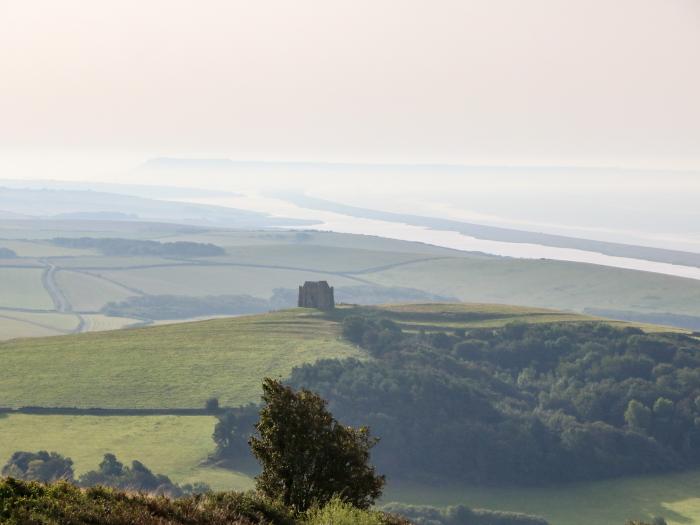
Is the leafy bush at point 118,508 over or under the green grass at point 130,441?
over

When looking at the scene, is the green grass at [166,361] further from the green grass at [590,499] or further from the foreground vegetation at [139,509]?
the foreground vegetation at [139,509]

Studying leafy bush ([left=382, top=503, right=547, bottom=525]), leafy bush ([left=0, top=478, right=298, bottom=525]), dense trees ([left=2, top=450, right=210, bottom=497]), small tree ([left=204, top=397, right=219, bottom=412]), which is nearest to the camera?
leafy bush ([left=0, top=478, right=298, bottom=525])

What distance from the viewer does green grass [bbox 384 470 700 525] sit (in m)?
96.7

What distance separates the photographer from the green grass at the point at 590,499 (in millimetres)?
96688

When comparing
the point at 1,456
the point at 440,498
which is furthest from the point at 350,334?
the point at 1,456

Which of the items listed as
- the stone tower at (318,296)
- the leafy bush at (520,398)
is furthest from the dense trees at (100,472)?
the stone tower at (318,296)

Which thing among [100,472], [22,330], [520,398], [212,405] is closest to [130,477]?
[100,472]

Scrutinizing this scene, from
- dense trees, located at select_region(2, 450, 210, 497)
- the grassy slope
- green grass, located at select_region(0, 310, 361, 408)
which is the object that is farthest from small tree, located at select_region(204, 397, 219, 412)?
dense trees, located at select_region(2, 450, 210, 497)

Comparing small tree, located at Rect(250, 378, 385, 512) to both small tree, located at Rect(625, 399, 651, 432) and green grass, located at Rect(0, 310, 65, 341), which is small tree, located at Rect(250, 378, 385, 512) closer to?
small tree, located at Rect(625, 399, 651, 432)

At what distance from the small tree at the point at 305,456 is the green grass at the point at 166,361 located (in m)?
80.9

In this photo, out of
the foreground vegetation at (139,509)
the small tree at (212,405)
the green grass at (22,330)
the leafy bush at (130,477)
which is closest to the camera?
the foreground vegetation at (139,509)

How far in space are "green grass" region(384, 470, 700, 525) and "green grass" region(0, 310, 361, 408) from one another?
22461 mm

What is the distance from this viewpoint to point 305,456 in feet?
106

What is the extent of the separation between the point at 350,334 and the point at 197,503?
116 m
